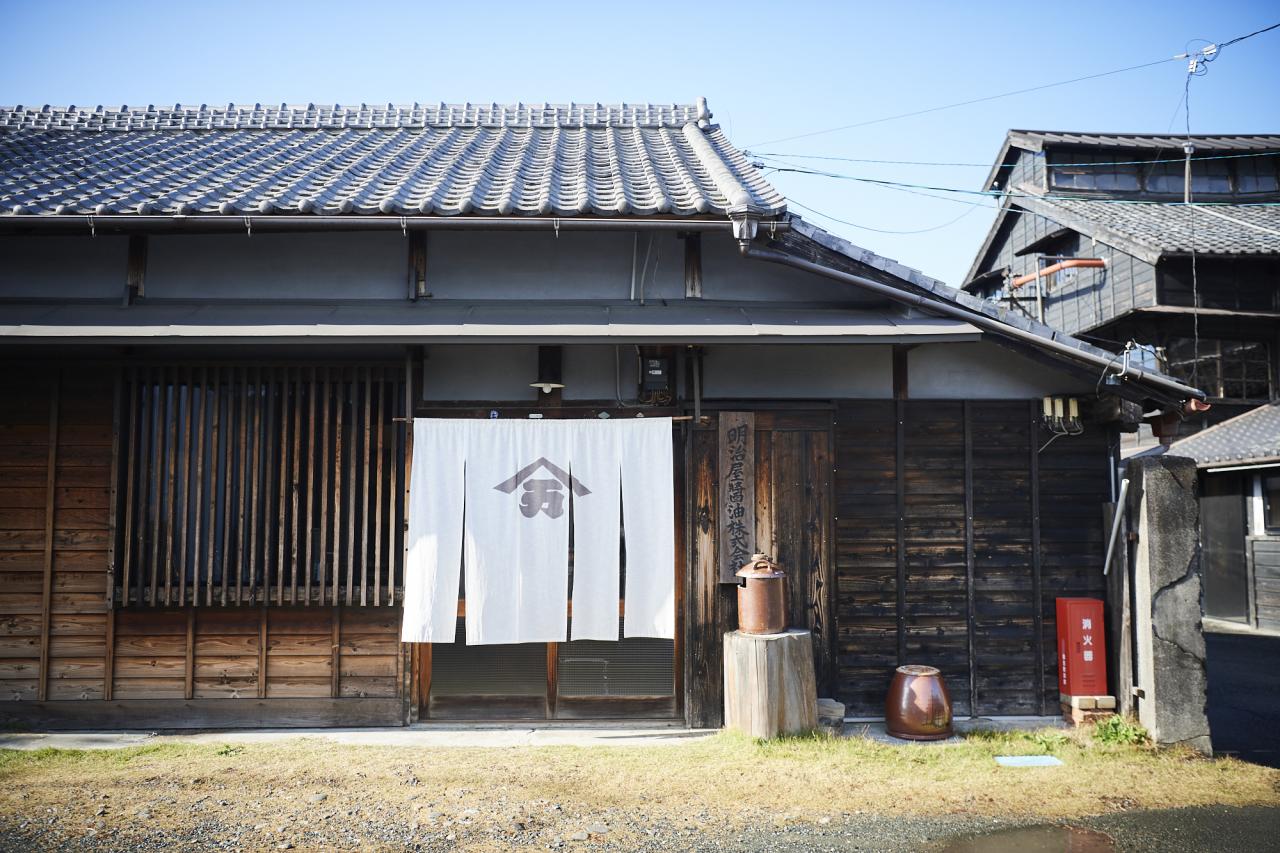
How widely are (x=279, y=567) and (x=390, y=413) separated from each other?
1.61 metres

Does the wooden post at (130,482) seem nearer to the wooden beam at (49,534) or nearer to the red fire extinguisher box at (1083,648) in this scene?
the wooden beam at (49,534)

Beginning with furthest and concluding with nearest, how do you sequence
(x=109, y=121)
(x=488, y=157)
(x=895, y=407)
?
1. (x=109, y=121)
2. (x=488, y=157)
3. (x=895, y=407)

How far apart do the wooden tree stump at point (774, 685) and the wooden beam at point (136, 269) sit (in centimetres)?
618

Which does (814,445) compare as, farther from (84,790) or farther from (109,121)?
(109,121)

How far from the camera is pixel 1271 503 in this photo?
14.7 m

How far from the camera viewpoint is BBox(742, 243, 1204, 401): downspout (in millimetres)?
6758

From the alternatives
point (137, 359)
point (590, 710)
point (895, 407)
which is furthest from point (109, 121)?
point (895, 407)

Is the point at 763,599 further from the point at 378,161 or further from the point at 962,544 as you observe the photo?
the point at 378,161

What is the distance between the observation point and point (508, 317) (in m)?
6.78

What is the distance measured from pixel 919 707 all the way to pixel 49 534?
7.64 m

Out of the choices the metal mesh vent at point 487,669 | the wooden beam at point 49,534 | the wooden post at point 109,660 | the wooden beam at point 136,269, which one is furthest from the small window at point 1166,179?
the wooden post at point 109,660

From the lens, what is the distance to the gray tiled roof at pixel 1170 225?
15435 mm

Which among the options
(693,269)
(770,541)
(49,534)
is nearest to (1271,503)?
(770,541)

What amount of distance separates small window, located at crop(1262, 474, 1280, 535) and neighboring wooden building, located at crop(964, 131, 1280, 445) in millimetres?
1636
